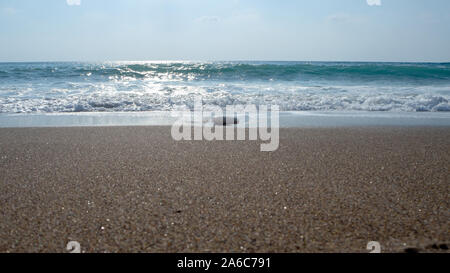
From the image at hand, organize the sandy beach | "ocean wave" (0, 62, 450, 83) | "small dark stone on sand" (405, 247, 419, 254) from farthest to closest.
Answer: "ocean wave" (0, 62, 450, 83) → the sandy beach → "small dark stone on sand" (405, 247, 419, 254)

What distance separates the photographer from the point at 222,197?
7.51 feet

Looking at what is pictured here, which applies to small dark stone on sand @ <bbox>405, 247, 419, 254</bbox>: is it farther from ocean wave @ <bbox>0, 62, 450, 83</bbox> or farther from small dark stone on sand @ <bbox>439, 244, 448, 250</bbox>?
ocean wave @ <bbox>0, 62, 450, 83</bbox>

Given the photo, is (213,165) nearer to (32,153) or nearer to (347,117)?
(32,153)

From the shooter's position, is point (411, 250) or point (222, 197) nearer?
point (411, 250)

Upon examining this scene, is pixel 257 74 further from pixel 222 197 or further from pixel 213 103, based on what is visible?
pixel 222 197

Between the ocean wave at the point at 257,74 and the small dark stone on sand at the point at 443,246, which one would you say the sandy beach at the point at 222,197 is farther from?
the ocean wave at the point at 257,74

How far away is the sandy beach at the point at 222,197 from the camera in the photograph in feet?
5.64

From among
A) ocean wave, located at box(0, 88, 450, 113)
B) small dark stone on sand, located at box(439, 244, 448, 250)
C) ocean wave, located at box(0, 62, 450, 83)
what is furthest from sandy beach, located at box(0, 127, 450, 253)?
ocean wave, located at box(0, 62, 450, 83)

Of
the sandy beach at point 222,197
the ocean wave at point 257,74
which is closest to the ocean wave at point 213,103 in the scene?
the sandy beach at point 222,197

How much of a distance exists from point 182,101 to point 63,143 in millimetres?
4919

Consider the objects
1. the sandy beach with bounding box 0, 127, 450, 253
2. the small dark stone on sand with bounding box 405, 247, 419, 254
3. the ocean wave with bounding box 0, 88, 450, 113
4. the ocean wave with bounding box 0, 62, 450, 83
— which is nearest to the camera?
the small dark stone on sand with bounding box 405, 247, 419, 254

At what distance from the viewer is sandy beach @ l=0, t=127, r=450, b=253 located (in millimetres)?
1719

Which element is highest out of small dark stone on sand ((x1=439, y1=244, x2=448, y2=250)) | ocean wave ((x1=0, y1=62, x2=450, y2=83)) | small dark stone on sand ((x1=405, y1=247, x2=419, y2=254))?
ocean wave ((x1=0, y1=62, x2=450, y2=83))

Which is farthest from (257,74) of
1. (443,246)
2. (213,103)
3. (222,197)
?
(443,246)
